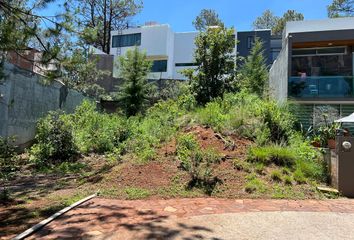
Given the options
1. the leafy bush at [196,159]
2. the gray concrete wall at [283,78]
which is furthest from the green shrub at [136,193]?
the gray concrete wall at [283,78]

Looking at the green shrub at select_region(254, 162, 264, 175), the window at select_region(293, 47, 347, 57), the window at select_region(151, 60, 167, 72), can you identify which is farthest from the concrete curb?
the window at select_region(151, 60, 167, 72)

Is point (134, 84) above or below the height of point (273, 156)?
above

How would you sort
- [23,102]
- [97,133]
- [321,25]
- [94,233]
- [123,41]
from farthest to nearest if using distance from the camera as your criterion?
[123,41], [321,25], [23,102], [97,133], [94,233]

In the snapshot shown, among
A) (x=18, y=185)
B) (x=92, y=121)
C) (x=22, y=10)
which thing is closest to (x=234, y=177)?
(x=18, y=185)

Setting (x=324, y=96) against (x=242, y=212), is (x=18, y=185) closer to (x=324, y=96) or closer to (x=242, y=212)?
(x=242, y=212)

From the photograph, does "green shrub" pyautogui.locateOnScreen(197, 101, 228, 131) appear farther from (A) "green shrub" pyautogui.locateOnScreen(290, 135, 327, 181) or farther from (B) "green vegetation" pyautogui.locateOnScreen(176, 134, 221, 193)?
(A) "green shrub" pyautogui.locateOnScreen(290, 135, 327, 181)

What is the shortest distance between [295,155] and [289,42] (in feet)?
27.3

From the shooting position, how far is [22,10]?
871cm

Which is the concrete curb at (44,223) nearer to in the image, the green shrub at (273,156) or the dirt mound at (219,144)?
the dirt mound at (219,144)

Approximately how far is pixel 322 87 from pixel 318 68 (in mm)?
2322

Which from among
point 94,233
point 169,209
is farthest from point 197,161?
point 94,233

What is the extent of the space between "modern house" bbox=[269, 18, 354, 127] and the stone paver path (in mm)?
9257

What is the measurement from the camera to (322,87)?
16.8m

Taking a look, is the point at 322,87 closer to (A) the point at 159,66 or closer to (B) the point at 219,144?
(B) the point at 219,144
